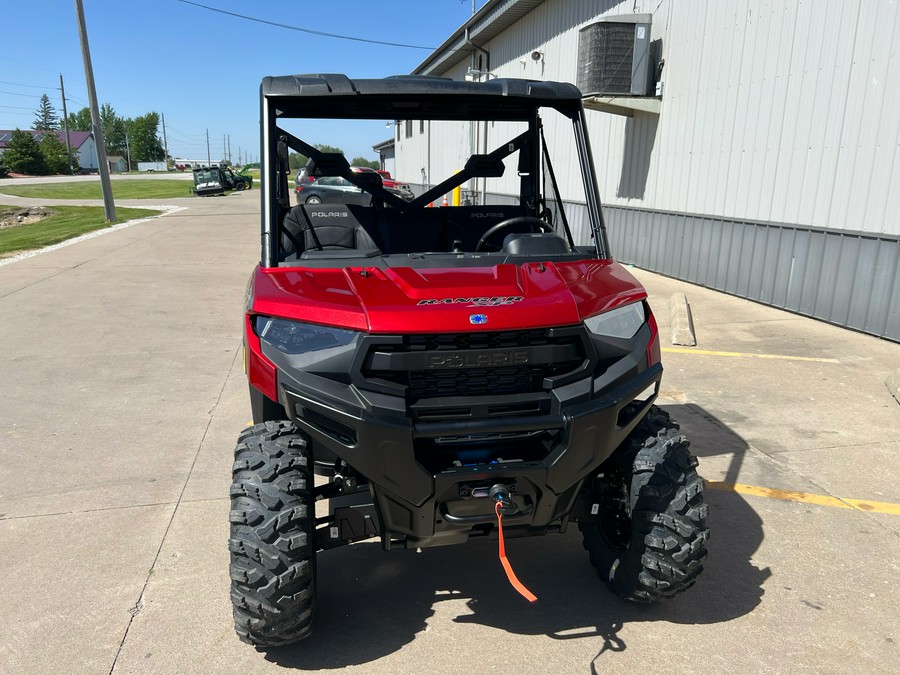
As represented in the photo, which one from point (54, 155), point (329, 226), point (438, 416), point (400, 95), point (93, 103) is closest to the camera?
point (438, 416)

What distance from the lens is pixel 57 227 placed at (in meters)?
20.4

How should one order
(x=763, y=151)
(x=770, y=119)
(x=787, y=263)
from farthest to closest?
(x=763, y=151), (x=770, y=119), (x=787, y=263)

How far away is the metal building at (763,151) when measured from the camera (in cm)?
768

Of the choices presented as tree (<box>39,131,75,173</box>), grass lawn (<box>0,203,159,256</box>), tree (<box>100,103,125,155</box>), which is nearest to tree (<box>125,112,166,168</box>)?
tree (<box>100,103,125,155</box>)

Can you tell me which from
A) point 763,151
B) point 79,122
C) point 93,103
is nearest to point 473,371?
point 763,151

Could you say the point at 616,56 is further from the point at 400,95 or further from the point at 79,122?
the point at 79,122

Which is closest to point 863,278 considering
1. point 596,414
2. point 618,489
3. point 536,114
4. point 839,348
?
point 839,348

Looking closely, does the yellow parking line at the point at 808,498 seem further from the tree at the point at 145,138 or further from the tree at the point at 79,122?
the tree at the point at 79,122

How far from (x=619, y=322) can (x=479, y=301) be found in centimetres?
59

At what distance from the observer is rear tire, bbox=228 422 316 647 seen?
8.34 feet

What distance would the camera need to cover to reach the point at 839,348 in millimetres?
7348

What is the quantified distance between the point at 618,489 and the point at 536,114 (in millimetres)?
2144

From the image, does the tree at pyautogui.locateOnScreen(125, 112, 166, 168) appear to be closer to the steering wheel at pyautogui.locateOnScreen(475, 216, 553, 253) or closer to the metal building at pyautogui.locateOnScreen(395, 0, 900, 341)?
the metal building at pyautogui.locateOnScreen(395, 0, 900, 341)

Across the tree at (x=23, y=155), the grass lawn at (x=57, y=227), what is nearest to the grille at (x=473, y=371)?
the grass lawn at (x=57, y=227)
